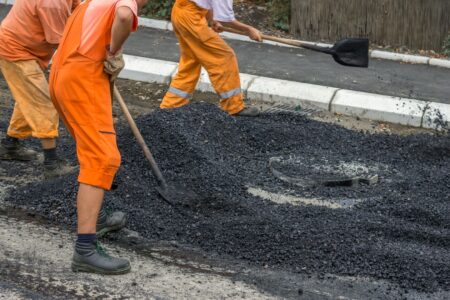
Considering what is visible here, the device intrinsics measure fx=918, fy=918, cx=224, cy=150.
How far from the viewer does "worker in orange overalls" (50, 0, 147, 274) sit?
18.4 feet

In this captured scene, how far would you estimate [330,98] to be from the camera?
10.1m

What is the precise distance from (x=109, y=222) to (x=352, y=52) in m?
3.54

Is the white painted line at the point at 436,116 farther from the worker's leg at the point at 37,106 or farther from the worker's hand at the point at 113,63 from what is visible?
the worker's hand at the point at 113,63

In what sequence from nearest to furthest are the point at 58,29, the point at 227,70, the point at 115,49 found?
1. the point at 115,49
2. the point at 58,29
3. the point at 227,70

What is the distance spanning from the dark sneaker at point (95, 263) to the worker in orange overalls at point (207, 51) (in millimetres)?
3655

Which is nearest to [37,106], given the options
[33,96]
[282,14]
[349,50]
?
[33,96]

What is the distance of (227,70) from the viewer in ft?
29.9

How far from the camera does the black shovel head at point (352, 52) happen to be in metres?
8.78

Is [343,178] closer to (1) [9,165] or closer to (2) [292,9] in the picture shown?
(1) [9,165]

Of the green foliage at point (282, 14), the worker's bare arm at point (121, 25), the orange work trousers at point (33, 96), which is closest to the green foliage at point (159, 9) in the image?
the green foliage at point (282, 14)

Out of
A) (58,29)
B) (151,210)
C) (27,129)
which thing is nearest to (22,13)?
(58,29)

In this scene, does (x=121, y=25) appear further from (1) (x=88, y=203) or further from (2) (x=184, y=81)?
(2) (x=184, y=81)

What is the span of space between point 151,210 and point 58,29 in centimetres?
167

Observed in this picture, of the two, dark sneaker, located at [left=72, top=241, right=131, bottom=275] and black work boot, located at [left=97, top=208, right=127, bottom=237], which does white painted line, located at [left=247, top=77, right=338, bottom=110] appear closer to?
black work boot, located at [left=97, top=208, right=127, bottom=237]
